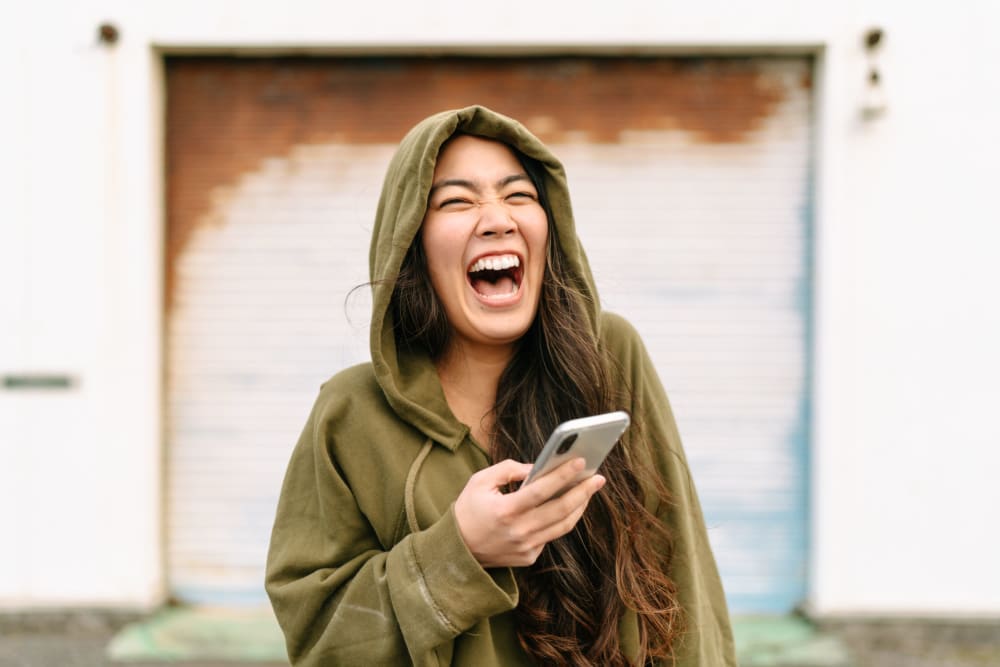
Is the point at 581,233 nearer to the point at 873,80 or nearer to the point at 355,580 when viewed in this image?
the point at 873,80

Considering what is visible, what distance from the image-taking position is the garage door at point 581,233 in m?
4.73

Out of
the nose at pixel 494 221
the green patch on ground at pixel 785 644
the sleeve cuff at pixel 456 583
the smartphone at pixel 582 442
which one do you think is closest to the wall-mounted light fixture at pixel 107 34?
the nose at pixel 494 221

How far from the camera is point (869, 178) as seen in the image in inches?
177

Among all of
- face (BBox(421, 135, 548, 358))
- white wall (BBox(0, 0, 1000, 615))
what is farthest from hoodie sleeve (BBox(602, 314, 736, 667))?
white wall (BBox(0, 0, 1000, 615))

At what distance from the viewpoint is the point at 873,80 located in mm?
4418

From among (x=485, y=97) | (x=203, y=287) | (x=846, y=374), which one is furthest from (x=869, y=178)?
(x=203, y=287)

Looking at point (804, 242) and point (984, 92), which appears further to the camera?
point (804, 242)

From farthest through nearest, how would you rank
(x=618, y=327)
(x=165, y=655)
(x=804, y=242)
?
(x=804, y=242), (x=165, y=655), (x=618, y=327)

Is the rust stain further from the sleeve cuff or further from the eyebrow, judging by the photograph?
the sleeve cuff

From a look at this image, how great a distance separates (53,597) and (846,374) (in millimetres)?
4229

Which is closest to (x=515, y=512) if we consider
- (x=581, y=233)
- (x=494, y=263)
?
(x=494, y=263)

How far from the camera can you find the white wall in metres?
4.49

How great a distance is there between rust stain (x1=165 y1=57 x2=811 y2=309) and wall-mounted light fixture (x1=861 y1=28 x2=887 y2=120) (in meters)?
0.34

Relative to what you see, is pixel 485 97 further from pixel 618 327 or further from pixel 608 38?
pixel 618 327
